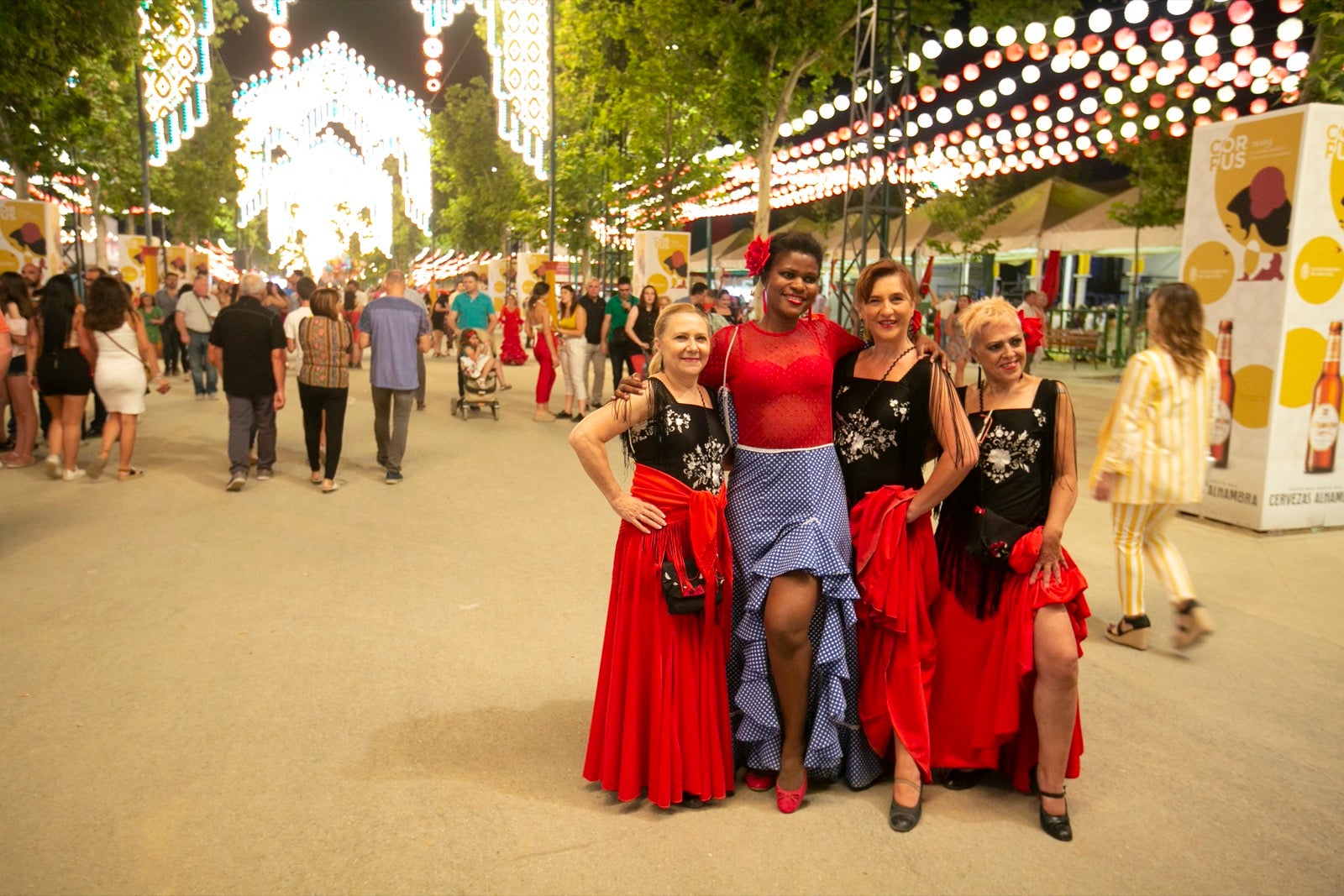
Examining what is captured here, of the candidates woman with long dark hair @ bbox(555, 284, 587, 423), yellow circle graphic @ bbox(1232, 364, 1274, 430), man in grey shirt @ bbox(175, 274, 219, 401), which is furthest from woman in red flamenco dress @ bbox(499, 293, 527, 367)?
Result: yellow circle graphic @ bbox(1232, 364, 1274, 430)

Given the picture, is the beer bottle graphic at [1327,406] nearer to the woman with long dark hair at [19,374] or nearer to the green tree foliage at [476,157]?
Answer: the woman with long dark hair at [19,374]

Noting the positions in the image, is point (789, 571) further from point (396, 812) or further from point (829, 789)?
point (396, 812)

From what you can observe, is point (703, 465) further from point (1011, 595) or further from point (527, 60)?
point (527, 60)

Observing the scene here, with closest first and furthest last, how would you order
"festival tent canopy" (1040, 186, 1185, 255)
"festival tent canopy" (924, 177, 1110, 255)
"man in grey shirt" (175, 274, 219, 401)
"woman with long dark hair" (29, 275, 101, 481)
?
"woman with long dark hair" (29, 275, 101, 481) → "man in grey shirt" (175, 274, 219, 401) → "festival tent canopy" (1040, 186, 1185, 255) → "festival tent canopy" (924, 177, 1110, 255)

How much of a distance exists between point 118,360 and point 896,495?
8128mm

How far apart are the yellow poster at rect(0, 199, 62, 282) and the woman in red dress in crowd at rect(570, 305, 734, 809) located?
1314 centimetres

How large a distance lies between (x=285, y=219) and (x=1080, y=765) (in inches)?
2659

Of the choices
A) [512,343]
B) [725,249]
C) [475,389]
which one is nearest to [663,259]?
[512,343]

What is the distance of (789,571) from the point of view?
3.44 m

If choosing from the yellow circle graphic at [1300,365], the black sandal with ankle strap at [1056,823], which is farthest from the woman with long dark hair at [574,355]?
the black sandal with ankle strap at [1056,823]

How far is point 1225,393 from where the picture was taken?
25.8 ft

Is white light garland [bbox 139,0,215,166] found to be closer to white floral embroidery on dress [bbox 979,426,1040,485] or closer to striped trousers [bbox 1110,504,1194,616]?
striped trousers [bbox 1110,504,1194,616]

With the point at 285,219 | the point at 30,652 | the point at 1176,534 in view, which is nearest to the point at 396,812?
the point at 30,652

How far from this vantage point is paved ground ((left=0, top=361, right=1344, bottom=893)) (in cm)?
326
